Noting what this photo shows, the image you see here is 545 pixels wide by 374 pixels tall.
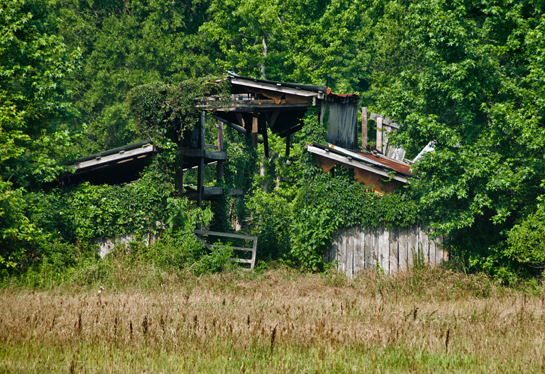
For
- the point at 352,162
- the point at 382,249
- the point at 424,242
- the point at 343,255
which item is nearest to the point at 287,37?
the point at 352,162

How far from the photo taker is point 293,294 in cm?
1173

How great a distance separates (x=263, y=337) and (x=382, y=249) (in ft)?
28.2

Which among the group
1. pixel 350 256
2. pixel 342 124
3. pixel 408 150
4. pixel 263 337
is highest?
pixel 342 124

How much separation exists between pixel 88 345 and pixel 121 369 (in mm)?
1317

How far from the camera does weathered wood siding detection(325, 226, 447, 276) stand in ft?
45.7

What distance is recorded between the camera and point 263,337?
6672 mm

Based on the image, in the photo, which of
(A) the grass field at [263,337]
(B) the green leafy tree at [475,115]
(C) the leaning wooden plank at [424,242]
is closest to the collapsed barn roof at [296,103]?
(B) the green leafy tree at [475,115]

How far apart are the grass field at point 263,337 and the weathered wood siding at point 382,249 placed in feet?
13.2

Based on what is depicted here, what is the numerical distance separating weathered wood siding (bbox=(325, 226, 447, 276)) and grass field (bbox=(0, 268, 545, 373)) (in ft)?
13.2

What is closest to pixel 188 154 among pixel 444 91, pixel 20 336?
pixel 444 91

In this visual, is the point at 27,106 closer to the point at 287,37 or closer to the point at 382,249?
the point at 382,249

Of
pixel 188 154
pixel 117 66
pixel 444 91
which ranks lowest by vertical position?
pixel 188 154

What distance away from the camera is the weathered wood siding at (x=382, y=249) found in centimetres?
1392

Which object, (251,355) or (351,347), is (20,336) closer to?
(251,355)
